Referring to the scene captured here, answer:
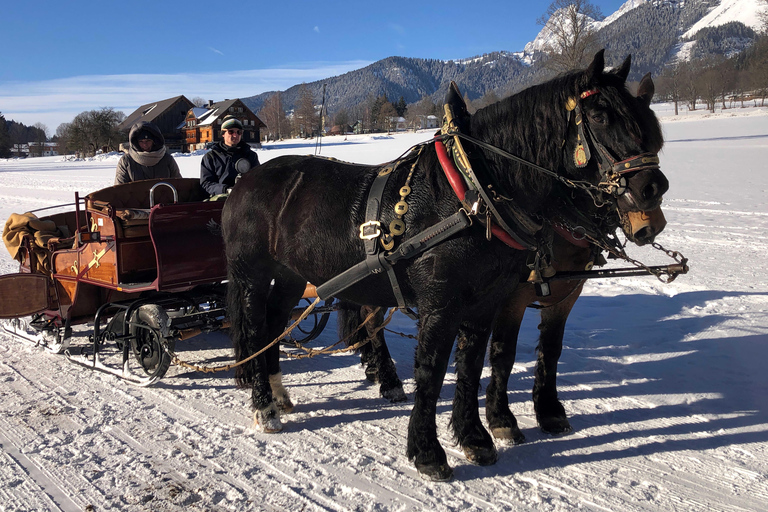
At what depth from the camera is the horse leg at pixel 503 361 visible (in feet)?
11.9

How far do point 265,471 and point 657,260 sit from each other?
23.9 ft

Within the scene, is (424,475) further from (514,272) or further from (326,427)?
(514,272)

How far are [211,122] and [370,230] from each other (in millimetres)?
61435

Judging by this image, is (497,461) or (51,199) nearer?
(497,461)

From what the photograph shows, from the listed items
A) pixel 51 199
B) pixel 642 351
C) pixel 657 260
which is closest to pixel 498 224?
pixel 642 351

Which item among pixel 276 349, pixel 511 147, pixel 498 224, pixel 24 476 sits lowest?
pixel 24 476

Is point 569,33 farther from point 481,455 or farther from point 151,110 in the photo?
point 151,110

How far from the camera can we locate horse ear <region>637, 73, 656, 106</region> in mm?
2909

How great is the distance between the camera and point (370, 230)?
10.1ft

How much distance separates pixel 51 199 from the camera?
18312 millimetres

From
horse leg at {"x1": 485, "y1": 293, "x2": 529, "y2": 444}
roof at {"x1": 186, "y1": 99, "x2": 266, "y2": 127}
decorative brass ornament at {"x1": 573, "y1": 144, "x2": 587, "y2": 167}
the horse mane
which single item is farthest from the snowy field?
roof at {"x1": 186, "y1": 99, "x2": 266, "y2": 127}

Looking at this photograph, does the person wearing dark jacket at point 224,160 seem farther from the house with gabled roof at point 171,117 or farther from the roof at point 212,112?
the house with gabled roof at point 171,117

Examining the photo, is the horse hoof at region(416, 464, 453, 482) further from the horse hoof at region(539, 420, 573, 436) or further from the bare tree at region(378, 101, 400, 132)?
the bare tree at region(378, 101, 400, 132)

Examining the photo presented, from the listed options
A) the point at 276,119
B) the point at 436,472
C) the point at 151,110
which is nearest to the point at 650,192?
the point at 436,472
